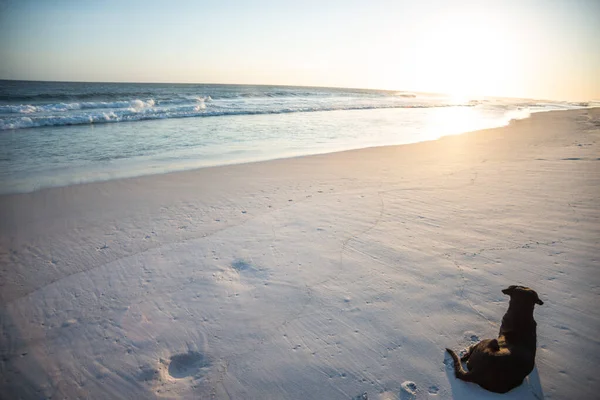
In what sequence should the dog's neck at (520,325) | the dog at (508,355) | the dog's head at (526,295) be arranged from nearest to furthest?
the dog at (508,355) < the dog's neck at (520,325) < the dog's head at (526,295)

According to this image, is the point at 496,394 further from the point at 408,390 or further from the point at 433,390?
the point at 408,390

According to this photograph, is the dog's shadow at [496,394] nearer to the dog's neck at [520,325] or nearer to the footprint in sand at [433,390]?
the footprint in sand at [433,390]

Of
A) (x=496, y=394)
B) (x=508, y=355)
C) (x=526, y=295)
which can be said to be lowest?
(x=496, y=394)

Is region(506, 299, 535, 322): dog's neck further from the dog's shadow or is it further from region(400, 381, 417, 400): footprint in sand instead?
region(400, 381, 417, 400): footprint in sand

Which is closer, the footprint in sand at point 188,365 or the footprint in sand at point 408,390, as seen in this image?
the footprint in sand at point 408,390

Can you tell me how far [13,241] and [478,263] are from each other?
5983 millimetres

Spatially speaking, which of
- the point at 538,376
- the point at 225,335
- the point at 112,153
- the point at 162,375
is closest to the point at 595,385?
the point at 538,376

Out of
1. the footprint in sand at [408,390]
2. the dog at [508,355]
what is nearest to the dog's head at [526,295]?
the dog at [508,355]

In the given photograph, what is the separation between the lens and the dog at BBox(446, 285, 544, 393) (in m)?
1.94

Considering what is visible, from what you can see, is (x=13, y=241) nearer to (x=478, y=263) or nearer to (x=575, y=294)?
(x=478, y=263)

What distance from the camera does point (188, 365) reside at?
7.45 ft

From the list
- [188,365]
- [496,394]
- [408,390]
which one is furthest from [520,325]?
[188,365]

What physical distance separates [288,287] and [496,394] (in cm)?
188

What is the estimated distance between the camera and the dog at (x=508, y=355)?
194 centimetres
